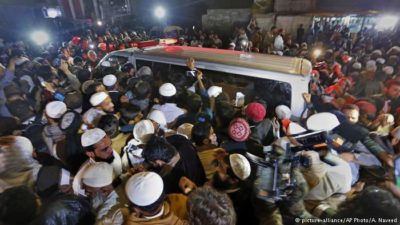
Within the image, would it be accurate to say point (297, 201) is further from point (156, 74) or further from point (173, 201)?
point (156, 74)

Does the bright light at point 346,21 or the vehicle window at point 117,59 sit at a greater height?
the bright light at point 346,21

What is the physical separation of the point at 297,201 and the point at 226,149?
0.87m

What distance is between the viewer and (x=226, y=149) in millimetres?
2469

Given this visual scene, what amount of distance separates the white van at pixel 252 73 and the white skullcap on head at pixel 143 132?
1.73 metres

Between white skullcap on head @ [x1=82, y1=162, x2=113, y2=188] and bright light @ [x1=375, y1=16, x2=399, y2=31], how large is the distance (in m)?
11.6

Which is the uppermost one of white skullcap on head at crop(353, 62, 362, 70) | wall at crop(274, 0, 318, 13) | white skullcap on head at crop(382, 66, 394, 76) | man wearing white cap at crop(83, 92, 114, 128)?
wall at crop(274, 0, 318, 13)

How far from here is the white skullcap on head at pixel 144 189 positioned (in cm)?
149

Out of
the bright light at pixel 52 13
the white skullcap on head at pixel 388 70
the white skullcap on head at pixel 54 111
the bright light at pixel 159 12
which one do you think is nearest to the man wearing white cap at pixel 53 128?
the white skullcap on head at pixel 54 111

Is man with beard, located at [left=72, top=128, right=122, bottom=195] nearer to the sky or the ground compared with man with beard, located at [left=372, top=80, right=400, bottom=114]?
nearer to the sky

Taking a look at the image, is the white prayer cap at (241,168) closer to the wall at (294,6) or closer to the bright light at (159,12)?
the wall at (294,6)

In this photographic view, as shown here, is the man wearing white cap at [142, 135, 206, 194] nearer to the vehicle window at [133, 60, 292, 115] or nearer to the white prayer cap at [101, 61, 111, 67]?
the vehicle window at [133, 60, 292, 115]

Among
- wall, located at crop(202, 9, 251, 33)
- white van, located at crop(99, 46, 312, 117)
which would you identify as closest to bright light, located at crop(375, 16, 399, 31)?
wall, located at crop(202, 9, 251, 33)

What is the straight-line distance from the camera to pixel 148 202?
1487 mm

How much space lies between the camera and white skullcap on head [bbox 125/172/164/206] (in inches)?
58.7
